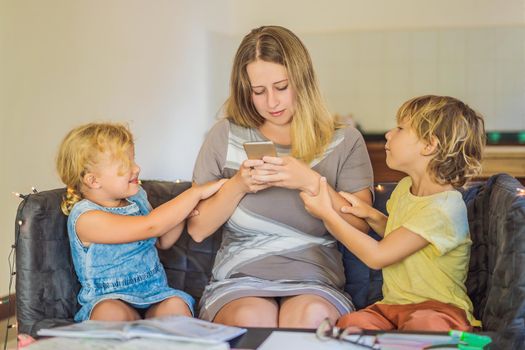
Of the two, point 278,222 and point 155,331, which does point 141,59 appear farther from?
point 155,331

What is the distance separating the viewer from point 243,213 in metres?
2.10

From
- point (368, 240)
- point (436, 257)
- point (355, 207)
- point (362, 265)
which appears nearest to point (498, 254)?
point (436, 257)

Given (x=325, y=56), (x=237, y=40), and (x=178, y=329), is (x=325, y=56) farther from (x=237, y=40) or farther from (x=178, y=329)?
(x=178, y=329)

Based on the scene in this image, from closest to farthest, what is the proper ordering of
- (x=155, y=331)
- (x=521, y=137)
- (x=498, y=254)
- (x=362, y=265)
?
(x=155, y=331) < (x=498, y=254) < (x=362, y=265) < (x=521, y=137)

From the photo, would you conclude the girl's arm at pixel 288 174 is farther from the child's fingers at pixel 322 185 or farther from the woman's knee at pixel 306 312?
the woman's knee at pixel 306 312

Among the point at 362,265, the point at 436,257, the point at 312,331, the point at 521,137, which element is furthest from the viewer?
the point at 521,137

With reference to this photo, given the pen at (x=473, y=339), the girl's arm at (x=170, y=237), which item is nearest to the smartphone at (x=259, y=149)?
the girl's arm at (x=170, y=237)

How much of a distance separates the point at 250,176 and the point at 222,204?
5.3 inches

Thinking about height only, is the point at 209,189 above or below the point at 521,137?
above

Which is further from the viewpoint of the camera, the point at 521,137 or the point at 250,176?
the point at 521,137

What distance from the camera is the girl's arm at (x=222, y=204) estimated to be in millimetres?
2014

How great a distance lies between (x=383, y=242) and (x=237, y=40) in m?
4.31

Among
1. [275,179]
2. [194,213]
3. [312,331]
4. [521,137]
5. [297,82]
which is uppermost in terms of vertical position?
[297,82]

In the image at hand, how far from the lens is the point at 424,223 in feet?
6.07
